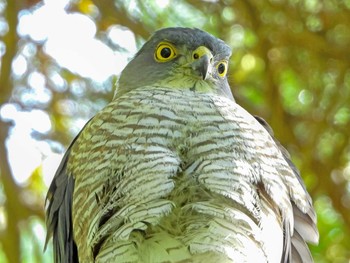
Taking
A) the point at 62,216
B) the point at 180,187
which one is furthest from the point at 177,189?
the point at 62,216

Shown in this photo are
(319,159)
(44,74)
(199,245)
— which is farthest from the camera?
(44,74)

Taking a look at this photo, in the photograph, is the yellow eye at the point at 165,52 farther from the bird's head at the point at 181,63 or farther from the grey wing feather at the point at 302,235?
the grey wing feather at the point at 302,235

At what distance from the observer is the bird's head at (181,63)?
384 cm

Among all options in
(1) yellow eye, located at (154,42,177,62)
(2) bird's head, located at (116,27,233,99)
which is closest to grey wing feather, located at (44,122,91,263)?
(2) bird's head, located at (116,27,233,99)

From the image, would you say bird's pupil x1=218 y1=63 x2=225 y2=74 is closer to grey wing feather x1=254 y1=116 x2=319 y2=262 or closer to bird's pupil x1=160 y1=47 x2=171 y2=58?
bird's pupil x1=160 y1=47 x2=171 y2=58

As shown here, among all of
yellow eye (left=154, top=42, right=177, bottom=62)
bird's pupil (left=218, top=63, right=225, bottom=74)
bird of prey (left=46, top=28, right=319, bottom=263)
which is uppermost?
yellow eye (left=154, top=42, right=177, bottom=62)

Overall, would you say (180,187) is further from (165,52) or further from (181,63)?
(165,52)

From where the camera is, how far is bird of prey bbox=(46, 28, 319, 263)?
299 cm

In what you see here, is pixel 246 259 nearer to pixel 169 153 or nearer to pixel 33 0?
pixel 169 153

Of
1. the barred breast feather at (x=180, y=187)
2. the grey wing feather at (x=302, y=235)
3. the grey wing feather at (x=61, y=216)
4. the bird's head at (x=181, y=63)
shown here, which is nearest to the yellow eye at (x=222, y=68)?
the bird's head at (x=181, y=63)

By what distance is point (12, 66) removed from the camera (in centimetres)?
479

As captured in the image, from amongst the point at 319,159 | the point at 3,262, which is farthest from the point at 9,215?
the point at 319,159

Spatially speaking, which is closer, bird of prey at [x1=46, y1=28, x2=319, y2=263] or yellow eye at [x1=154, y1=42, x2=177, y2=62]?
bird of prey at [x1=46, y1=28, x2=319, y2=263]

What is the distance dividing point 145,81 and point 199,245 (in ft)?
4.43
